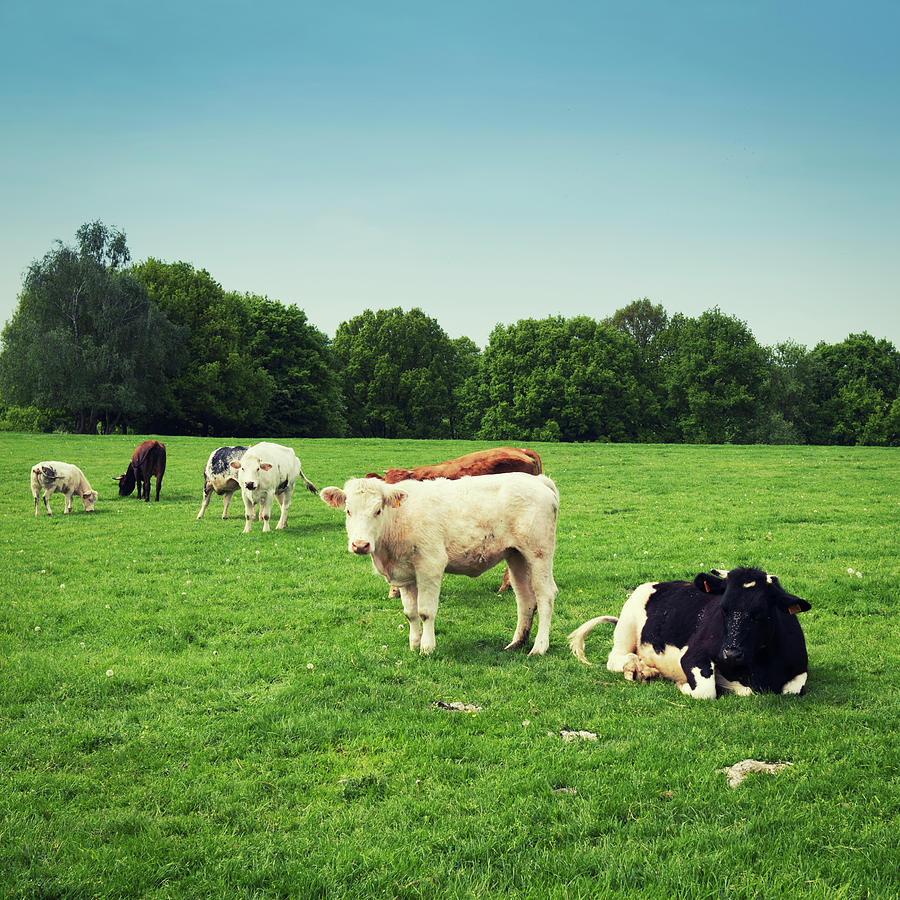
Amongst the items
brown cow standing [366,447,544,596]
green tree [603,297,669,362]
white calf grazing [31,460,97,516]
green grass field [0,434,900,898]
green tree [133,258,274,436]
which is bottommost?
green grass field [0,434,900,898]

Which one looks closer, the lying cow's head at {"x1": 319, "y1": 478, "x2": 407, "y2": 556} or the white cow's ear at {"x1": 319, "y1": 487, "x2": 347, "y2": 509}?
the lying cow's head at {"x1": 319, "y1": 478, "x2": 407, "y2": 556}

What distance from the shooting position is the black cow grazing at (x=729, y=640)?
672 cm

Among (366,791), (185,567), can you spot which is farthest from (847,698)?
(185,567)

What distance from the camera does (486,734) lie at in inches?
248

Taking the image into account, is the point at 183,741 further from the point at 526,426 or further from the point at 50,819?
the point at 526,426

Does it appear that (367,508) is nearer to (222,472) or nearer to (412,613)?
(412,613)

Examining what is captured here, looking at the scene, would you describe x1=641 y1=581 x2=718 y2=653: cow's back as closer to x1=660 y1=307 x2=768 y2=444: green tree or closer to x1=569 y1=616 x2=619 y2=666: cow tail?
x1=569 y1=616 x2=619 y2=666: cow tail

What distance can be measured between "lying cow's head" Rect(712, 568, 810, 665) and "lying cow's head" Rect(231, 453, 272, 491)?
13439 millimetres

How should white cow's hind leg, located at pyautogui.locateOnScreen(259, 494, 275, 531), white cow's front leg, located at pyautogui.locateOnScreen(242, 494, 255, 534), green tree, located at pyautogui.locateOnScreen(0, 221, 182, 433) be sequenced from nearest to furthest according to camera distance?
white cow's front leg, located at pyautogui.locateOnScreen(242, 494, 255, 534)
white cow's hind leg, located at pyautogui.locateOnScreen(259, 494, 275, 531)
green tree, located at pyautogui.locateOnScreen(0, 221, 182, 433)

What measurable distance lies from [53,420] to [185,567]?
6297 cm

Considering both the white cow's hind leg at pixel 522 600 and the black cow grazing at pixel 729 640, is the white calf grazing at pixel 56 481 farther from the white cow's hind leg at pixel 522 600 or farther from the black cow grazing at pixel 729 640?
the black cow grazing at pixel 729 640

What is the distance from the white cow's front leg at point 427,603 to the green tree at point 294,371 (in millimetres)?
66177

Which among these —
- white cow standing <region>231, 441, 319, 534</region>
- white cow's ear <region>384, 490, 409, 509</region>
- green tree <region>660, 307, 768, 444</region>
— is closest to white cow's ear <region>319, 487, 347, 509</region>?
white cow's ear <region>384, 490, 409, 509</region>

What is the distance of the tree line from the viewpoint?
60.6 m
